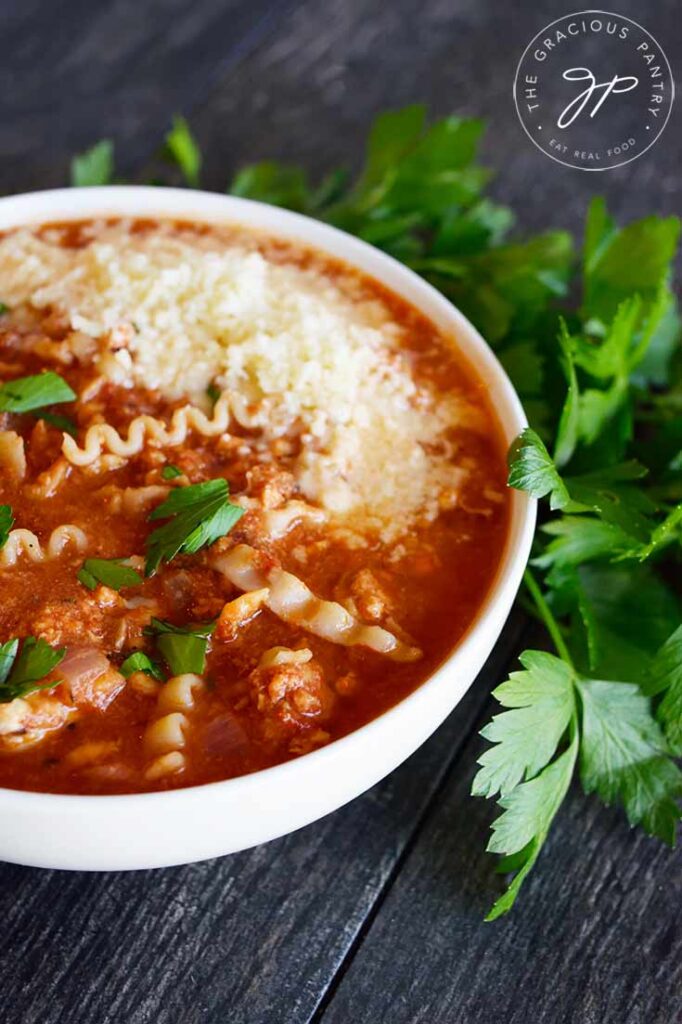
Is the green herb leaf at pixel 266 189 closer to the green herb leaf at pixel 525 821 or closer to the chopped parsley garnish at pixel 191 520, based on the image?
the chopped parsley garnish at pixel 191 520

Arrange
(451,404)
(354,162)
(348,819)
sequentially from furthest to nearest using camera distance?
1. (354,162)
2. (451,404)
3. (348,819)

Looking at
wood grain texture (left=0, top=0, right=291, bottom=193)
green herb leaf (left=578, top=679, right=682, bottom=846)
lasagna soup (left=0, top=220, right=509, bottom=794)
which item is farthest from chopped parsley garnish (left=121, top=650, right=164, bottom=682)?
wood grain texture (left=0, top=0, right=291, bottom=193)

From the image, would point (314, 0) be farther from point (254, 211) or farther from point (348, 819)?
point (348, 819)

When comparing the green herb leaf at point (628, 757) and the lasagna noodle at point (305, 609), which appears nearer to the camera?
the lasagna noodle at point (305, 609)

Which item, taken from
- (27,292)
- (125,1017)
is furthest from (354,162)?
(125,1017)

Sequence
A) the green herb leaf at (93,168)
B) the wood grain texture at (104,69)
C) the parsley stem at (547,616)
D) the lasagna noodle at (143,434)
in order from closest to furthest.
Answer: the lasagna noodle at (143,434) → the parsley stem at (547,616) → the green herb leaf at (93,168) → the wood grain texture at (104,69)

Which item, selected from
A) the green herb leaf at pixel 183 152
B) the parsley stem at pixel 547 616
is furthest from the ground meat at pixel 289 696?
the green herb leaf at pixel 183 152
